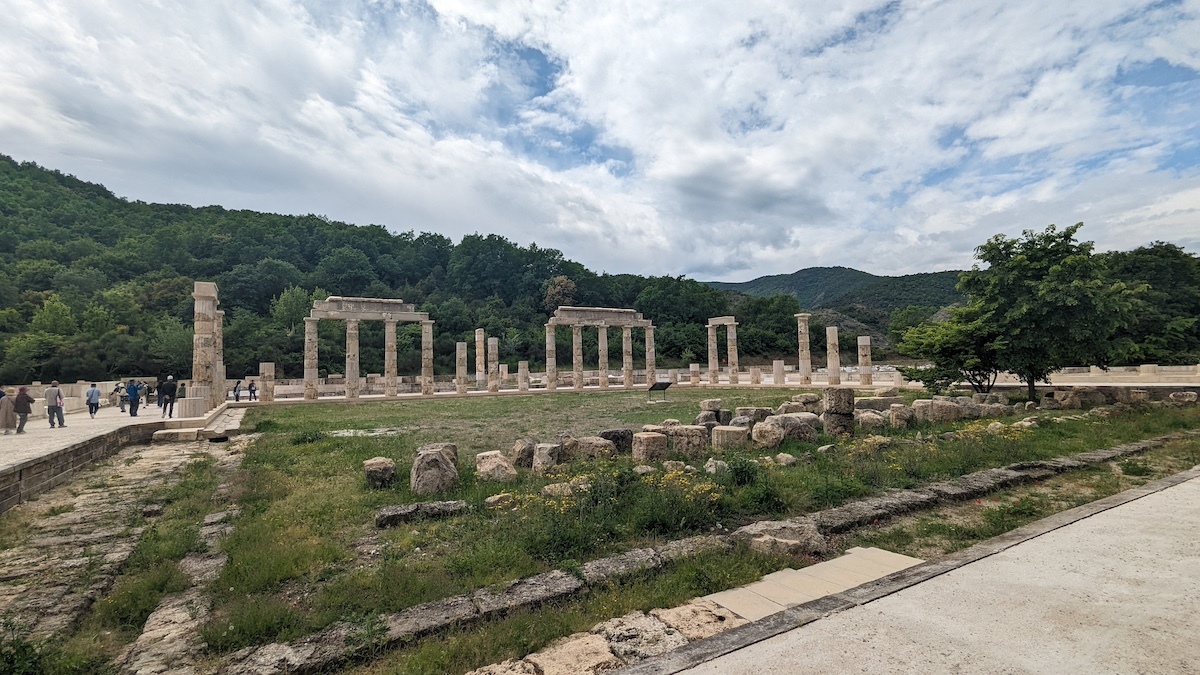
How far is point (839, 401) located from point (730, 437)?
3.38 metres

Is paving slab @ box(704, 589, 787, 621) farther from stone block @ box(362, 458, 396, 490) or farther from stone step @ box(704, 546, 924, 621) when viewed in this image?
stone block @ box(362, 458, 396, 490)

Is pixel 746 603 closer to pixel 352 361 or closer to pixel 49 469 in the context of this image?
pixel 49 469

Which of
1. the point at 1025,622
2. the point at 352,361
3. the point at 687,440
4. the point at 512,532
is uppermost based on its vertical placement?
the point at 352,361

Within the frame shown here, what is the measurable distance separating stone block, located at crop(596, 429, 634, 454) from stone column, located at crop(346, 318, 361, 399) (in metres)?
29.0

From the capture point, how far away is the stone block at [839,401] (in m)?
12.9

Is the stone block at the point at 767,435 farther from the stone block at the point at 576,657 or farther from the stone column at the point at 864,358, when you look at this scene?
the stone column at the point at 864,358

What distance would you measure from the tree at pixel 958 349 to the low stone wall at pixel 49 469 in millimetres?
23179

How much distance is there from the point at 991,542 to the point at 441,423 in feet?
53.6

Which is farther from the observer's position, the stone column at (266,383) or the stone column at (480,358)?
the stone column at (480,358)

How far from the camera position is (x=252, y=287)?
65438mm

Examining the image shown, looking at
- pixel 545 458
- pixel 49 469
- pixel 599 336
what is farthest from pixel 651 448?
pixel 599 336

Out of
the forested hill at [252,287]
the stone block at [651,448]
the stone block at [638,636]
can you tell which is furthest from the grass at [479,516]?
the forested hill at [252,287]

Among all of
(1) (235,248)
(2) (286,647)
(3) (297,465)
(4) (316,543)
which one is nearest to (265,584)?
(4) (316,543)

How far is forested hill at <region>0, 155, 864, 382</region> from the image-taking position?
4806 centimetres
